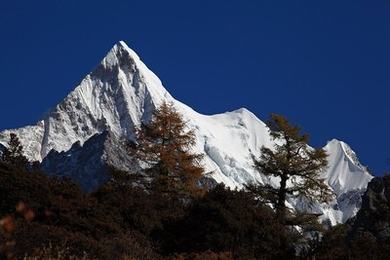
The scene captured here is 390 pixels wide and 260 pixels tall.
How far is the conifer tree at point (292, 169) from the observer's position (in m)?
30.7

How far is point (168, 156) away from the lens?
32.8 meters

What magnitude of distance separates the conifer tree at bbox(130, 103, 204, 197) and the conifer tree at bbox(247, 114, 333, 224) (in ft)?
9.04

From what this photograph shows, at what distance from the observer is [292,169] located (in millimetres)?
30750

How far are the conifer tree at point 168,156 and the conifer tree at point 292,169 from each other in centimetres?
A: 276

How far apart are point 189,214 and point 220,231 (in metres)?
1.58

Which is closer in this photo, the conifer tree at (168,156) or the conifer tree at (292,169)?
the conifer tree at (292,169)

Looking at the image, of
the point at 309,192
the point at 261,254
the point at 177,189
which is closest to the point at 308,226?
the point at 309,192

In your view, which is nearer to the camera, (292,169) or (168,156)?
(292,169)

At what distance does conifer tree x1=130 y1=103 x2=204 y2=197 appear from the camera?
32188mm

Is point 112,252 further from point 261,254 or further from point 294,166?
point 294,166

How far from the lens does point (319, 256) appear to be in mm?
17141

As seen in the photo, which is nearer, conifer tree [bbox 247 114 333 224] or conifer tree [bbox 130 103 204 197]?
conifer tree [bbox 247 114 333 224]

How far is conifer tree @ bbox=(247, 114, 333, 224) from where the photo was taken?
30719 millimetres

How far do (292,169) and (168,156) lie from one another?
5046 mm
